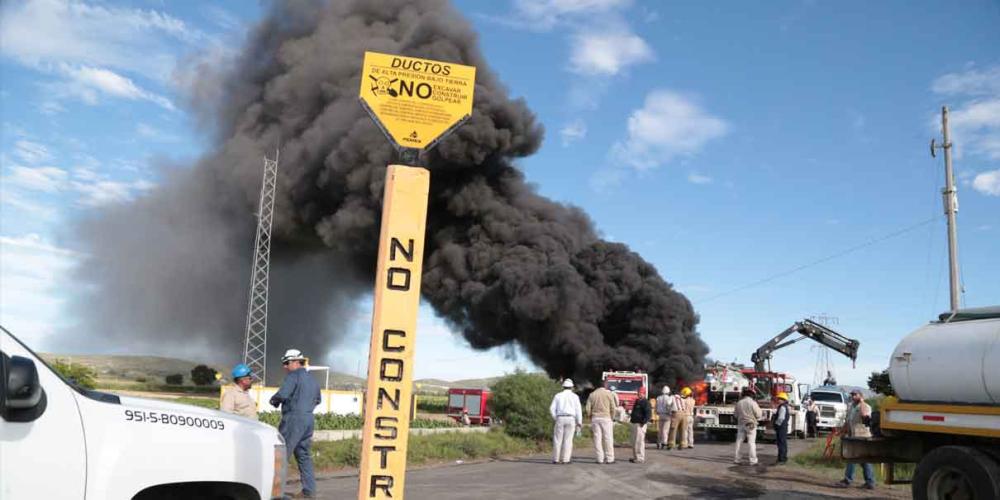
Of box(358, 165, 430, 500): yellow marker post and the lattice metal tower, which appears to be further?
the lattice metal tower

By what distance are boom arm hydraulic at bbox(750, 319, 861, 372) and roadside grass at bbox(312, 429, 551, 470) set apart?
1766cm

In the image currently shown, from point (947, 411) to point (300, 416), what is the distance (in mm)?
6746

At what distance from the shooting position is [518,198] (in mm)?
45125

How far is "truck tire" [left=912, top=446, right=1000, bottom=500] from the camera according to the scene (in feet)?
23.5

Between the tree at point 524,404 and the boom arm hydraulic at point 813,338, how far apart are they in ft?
56.0

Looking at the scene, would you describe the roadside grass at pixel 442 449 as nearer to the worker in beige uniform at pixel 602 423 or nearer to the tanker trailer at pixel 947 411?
the worker in beige uniform at pixel 602 423

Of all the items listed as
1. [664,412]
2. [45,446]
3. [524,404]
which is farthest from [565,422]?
[45,446]

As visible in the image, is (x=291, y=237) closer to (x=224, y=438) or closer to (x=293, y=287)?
(x=293, y=287)

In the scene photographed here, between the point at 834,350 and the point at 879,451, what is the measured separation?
25.7 meters

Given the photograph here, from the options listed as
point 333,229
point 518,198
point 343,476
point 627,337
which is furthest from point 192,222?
point 343,476

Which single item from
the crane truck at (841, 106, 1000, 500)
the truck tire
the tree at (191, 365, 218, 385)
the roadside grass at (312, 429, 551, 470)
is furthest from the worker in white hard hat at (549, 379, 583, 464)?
the tree at (191, 365, 218, 385)

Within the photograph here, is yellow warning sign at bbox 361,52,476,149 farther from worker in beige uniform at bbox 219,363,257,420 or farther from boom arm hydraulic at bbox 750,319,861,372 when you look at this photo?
boom arm hydraulic at bbox 750,319,861,372

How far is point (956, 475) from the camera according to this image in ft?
25.2

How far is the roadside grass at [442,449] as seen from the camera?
12344mm
